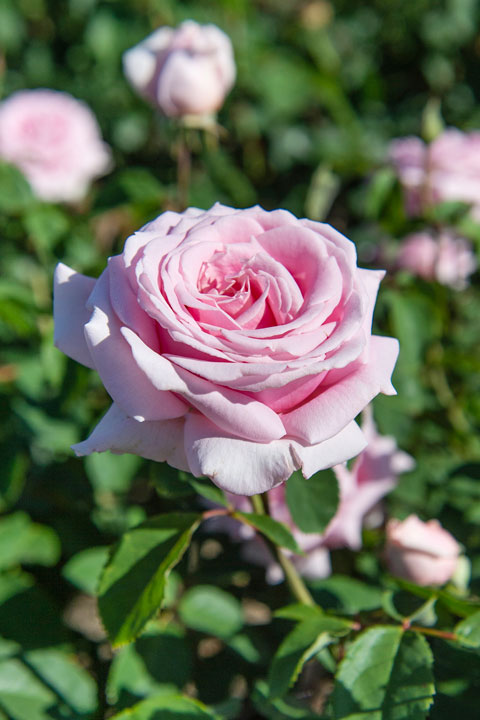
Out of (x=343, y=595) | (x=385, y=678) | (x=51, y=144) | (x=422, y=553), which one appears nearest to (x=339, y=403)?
(x=385, y=678)

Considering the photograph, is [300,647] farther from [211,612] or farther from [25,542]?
[25,542]

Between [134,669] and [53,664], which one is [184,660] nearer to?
[134,669]

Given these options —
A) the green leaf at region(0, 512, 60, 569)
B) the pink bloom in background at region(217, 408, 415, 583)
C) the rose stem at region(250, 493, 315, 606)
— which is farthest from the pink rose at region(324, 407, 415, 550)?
the green leaf at region(0, 512, 60, 569)

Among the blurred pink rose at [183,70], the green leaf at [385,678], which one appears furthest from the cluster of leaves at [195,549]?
the blurred pink rose at [183,70]

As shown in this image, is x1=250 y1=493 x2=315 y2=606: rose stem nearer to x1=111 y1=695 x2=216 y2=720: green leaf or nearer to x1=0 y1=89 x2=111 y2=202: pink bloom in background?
x1=111 y1=695 x2=216 y2=720: green leaf

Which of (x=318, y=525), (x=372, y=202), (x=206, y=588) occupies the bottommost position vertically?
(x=206, y=588)

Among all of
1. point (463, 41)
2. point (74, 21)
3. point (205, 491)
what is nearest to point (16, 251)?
point (205, 491)

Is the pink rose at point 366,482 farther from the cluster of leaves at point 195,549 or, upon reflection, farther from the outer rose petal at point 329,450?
the outer rose petal at point 329,450
